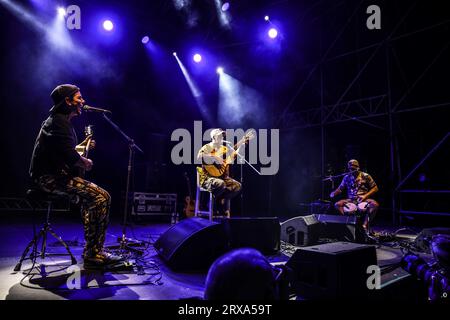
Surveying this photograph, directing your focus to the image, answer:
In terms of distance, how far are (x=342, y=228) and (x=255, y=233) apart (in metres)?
2.20

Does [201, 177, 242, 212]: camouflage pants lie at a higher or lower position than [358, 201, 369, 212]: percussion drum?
higher

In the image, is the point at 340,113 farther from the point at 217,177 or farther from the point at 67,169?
the point at 67,169

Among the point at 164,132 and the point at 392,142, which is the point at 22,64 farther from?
the point at 392,142

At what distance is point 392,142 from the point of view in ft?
29.5

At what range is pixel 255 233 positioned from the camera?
4383mm

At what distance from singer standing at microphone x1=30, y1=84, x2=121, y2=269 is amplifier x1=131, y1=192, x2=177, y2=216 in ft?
17.5

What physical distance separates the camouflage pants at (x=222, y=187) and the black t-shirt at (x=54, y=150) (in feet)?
8.78

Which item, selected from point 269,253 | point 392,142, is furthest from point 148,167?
point 392,142

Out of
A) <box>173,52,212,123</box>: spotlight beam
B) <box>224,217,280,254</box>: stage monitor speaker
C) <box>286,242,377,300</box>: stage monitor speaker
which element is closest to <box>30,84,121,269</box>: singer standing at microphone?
<box>224,217,280,254</box>: stage monitor speaker

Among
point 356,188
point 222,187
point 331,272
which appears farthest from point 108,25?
point 331,272

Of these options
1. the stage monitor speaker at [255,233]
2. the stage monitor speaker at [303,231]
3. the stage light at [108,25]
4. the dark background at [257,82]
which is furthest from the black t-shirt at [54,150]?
the stage light at [108,25]

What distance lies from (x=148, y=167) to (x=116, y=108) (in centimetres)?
260

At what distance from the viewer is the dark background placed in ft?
28.1

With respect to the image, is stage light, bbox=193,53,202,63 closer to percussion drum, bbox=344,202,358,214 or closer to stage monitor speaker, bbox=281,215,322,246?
percussion drum, bbox=344,202,358,214
